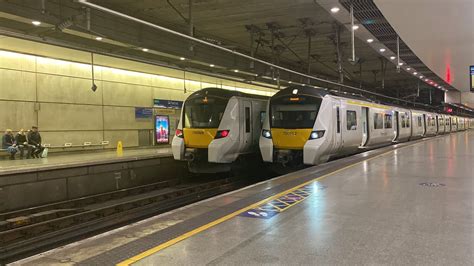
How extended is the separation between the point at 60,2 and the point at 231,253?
9.64 m

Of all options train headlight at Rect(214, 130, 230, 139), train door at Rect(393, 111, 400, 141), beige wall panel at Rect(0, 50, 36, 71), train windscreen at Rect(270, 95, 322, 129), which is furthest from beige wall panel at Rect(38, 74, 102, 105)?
train door at Rect(393, 111, 400, 141)

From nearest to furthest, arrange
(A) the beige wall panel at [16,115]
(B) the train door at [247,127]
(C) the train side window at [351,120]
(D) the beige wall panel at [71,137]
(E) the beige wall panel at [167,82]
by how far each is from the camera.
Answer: (B) the train door at [247,127]
(C) the train side window at [351,120]
(A) the beige wall panel at [16,115]
(D) the beige wall panel at [71,137]
(E) the beige wall panel at [167,82]

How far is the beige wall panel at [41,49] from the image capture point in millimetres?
15273

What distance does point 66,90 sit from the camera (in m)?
18.5

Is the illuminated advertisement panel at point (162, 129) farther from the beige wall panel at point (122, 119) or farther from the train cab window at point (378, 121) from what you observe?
the train cab window at point (378, 121)

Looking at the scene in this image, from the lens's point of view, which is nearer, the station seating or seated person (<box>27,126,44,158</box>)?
seated person (<box>27,126,44,158</box>)

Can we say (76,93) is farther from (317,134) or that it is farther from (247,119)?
(317,134)

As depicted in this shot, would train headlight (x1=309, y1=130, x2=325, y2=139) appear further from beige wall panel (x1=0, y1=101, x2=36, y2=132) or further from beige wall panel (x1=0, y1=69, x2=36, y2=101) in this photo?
beige wall panel (x1=0, y1=69, x2=36, y2=101)

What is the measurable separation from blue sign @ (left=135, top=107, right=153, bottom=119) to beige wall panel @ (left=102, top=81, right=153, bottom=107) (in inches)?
9.7

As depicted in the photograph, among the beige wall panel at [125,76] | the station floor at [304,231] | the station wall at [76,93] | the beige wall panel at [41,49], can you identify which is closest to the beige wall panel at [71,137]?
the station wall at [76,93]

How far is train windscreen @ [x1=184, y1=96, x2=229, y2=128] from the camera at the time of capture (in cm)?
1248

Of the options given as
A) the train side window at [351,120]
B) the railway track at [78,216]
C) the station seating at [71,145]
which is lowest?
the railway track at [78,216]

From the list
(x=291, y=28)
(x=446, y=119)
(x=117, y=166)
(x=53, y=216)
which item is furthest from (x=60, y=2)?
(x=446, y=119)

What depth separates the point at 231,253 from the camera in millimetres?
4148
